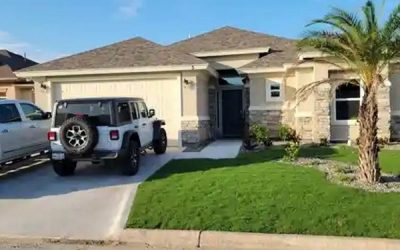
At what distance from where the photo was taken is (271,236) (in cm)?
715

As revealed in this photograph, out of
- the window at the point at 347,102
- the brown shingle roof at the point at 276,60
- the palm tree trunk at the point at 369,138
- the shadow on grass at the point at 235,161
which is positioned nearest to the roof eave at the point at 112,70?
the brown shingle roof at the point at 276,60

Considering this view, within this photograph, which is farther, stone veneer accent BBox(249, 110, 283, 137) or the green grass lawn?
stone veneer accent BBox(249, 110, 283, 137)

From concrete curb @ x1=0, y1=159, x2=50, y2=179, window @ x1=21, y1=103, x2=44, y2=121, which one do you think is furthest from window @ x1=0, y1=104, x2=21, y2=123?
concrete curb @ x1=0, y1=159, x2=50, y2=179

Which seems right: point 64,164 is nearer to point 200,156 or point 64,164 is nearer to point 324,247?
point 200,156

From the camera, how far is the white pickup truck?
11.8 m

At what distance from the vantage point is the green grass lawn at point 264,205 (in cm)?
740

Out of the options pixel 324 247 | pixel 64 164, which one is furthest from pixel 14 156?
pixel 324 247

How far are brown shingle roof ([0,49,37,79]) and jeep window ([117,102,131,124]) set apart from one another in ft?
46.2

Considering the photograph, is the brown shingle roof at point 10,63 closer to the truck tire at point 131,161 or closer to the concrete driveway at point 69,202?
the concrete driveway at point 69,202

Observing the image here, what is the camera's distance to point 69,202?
9523 mm

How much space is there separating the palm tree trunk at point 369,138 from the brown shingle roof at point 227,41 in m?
12.5

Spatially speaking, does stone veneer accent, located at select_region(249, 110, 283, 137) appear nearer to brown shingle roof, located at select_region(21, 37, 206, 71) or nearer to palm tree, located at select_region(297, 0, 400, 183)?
brown shingle roof, located at select_region(21, 37, 206, 71)

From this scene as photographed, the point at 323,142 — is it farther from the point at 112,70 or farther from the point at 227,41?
the point at 227,41

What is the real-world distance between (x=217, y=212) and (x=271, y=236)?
4.06 ft
